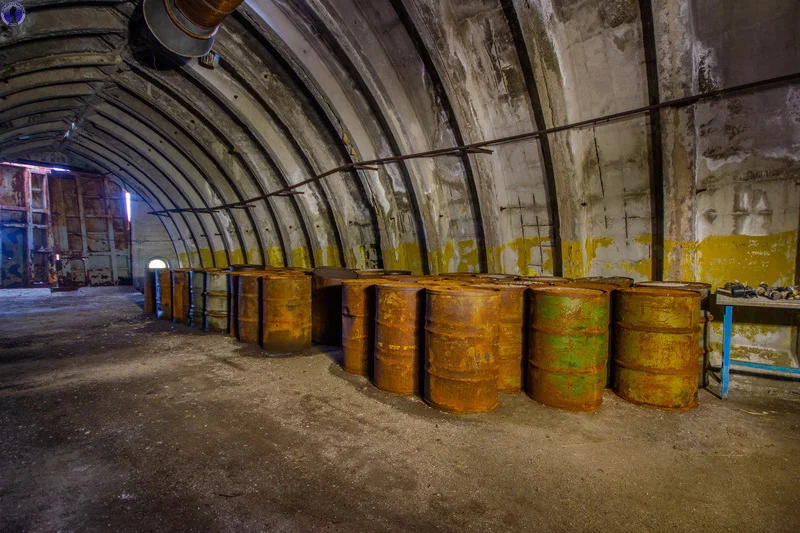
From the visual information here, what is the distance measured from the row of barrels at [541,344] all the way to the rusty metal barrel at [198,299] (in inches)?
233

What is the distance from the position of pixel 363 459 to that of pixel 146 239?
23732 mm

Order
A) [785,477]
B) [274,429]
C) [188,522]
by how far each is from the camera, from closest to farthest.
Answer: [188,522] → [785,477] → [274,429]

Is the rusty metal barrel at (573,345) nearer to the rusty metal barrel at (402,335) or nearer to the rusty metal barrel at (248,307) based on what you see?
the rusty metal barrel at (402,335)

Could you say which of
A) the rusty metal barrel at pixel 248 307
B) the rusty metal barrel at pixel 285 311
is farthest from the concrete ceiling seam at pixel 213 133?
the rusty metal barrel at pixel 285 311

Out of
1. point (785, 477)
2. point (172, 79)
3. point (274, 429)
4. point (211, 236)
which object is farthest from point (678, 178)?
point (211, 236)

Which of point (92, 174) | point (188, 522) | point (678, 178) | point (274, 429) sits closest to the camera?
point (188, 522)

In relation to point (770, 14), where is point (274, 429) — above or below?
below

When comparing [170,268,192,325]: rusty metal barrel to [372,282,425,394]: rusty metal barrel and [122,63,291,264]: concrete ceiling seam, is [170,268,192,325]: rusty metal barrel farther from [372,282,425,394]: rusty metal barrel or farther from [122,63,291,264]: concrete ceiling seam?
[372,282,425,394]: rusty metal barrel

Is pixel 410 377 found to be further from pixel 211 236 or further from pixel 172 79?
pixel 211 236

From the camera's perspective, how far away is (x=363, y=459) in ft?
10.5

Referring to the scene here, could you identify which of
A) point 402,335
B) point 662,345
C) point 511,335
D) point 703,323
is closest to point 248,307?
point 402,335

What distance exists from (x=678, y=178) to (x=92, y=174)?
27872 mm

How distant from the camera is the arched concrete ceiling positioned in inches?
198

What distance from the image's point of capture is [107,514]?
253 cm
